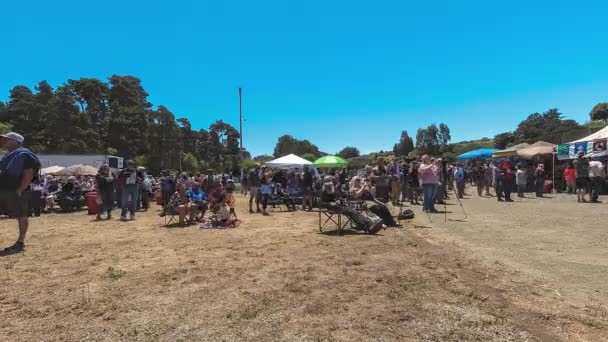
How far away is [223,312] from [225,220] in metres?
6.24

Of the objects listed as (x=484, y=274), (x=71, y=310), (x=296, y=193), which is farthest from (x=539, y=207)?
(x=71, y=310)

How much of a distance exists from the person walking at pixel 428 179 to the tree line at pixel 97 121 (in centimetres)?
4061

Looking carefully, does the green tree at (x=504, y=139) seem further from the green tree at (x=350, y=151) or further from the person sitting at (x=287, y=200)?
the person sitting at (x=287, y=200)

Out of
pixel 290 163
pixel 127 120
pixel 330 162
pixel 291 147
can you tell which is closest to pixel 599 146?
pixel 330 162

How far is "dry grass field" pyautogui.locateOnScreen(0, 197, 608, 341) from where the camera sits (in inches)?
133

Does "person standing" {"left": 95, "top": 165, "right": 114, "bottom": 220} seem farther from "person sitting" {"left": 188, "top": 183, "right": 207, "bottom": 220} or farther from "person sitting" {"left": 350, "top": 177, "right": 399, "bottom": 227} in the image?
"person sitting" {"left": 350, "top": 177, "right": 399, "bottom": 227}

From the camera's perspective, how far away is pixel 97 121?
5394 centimetres

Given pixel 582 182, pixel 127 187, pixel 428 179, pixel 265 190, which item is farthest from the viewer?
pixel 582 182

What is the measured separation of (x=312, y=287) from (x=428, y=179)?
25.4 feet

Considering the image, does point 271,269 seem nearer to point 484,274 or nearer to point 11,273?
point 484,274

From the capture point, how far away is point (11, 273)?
5273mm

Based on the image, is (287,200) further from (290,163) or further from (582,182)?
(582,182)

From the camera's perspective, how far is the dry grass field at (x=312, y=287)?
3383 mm

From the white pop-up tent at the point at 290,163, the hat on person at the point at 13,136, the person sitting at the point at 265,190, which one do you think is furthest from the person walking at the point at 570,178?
the hat on person at the point at 13,136
